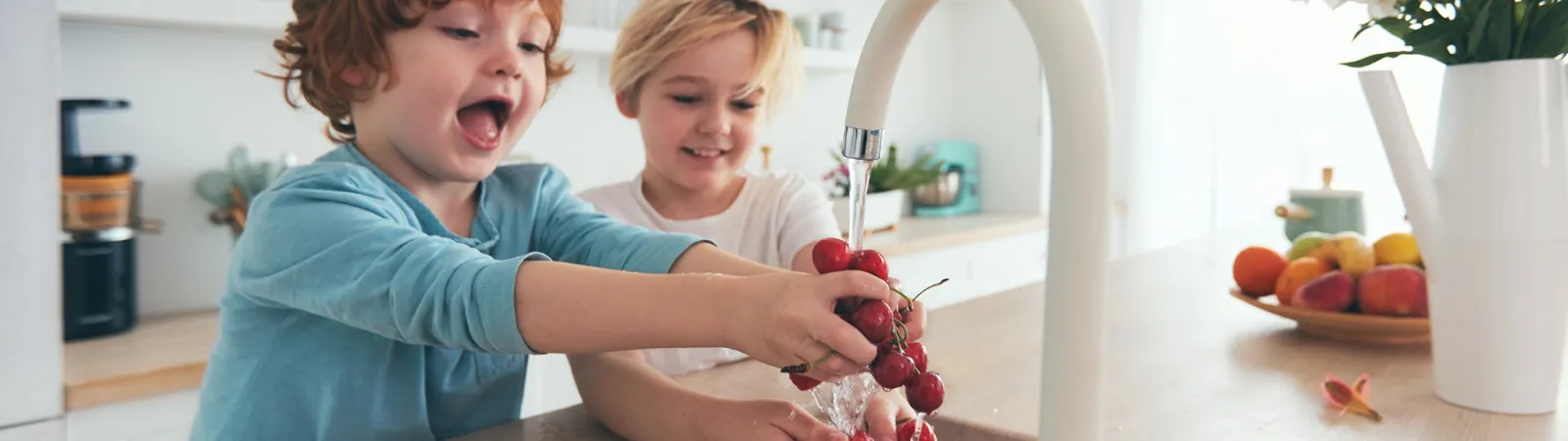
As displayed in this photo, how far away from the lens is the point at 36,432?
143cm

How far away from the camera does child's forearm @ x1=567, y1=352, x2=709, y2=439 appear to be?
0.81m

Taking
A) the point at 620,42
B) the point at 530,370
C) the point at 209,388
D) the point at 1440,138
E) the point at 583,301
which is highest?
the point at 620,42

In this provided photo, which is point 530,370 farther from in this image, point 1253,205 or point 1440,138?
point 1253,205

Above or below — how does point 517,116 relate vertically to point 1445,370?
above

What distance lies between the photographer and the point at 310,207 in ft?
2.56

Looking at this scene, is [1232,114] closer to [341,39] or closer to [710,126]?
[710,126]

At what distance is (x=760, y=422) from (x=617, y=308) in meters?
0.17

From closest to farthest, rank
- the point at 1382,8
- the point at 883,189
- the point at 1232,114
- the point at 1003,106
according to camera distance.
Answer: the point at 1382,8 < the point at 883,189 < the point at 1232,114 < the point at 1003,106

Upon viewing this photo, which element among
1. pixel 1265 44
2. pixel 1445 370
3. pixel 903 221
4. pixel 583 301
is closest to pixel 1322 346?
pixel 1445 370

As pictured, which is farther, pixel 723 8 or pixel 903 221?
pixel 903 221

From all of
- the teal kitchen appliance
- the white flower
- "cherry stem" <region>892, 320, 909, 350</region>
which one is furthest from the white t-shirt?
the teal kitchen appliance

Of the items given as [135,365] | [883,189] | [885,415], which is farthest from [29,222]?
[883,189]

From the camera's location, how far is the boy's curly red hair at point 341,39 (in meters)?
0.84

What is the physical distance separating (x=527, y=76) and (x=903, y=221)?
9.00 feet
